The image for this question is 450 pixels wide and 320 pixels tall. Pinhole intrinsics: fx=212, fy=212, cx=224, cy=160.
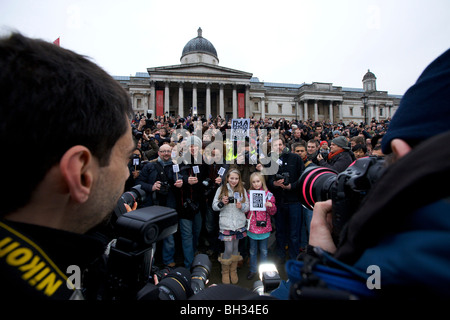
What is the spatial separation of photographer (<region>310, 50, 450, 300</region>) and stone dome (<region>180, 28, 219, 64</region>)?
46507 mm

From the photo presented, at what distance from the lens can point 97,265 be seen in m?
0.94

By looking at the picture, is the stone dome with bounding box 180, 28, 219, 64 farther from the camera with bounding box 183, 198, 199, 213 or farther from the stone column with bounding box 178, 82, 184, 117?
the camera with bounding box 183, 198, 199, 213

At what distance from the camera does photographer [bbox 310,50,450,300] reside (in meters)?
0.44

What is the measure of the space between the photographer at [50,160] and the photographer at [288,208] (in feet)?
12.2

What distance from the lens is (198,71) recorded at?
35156mm

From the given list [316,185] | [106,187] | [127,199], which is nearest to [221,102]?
[127,199]

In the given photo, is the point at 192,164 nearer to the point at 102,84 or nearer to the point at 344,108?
the point at 102,84

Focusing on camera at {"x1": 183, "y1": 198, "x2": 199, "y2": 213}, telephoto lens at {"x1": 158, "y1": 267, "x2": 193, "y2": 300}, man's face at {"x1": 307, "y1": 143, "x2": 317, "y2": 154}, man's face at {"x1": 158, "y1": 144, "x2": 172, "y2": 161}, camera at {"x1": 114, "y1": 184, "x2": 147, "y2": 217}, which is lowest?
camera at {"x1": 183, "y1": 198, "x2": 199, "y2": 213}

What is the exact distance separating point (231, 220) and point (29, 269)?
3.53 metres

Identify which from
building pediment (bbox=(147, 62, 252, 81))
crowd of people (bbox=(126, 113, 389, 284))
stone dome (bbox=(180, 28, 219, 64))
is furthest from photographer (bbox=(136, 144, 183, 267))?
stone dome (bbox=(180, 28, 219, 64))

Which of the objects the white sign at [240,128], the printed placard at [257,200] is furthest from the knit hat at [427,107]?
the white sign at [240,128]

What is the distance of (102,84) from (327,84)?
52775mm
